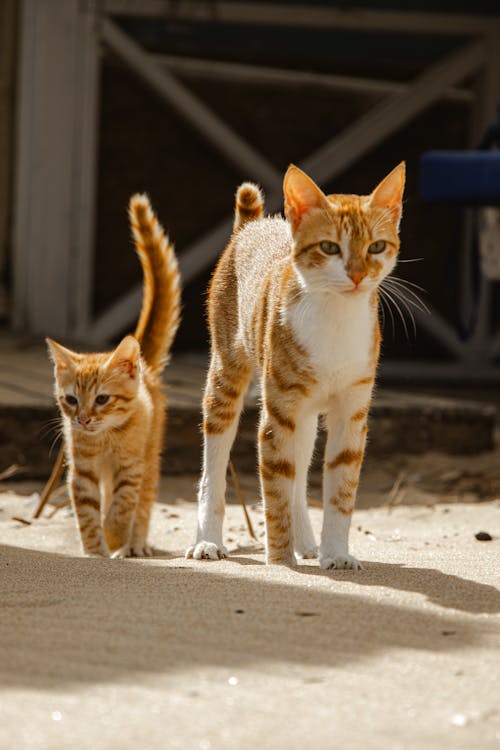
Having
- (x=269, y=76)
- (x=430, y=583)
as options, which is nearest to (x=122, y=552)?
(x=430, y=583)

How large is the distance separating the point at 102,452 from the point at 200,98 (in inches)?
235

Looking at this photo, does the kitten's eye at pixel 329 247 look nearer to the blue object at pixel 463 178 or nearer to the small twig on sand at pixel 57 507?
the small twig on sand at pixel 57 507

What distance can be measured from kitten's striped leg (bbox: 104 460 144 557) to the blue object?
91.3 inches

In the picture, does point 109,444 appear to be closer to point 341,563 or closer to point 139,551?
point 139,551

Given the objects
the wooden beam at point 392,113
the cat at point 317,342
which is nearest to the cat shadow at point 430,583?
the cat at point 317,342

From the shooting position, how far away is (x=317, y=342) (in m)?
3.98

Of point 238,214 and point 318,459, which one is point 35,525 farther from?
point 318,459

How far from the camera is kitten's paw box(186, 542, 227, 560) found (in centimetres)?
440

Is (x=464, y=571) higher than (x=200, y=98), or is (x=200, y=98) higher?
(x=200, y=98)

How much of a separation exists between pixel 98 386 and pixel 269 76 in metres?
5.91

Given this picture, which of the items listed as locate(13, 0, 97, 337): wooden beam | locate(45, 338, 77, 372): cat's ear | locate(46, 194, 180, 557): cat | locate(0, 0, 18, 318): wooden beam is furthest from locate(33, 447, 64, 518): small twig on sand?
locate(0, 0, 18, 318): wooden beam

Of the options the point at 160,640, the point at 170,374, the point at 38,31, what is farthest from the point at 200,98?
the point at 160,640

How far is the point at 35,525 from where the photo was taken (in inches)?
213

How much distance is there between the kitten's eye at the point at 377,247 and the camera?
3932 millimetres
